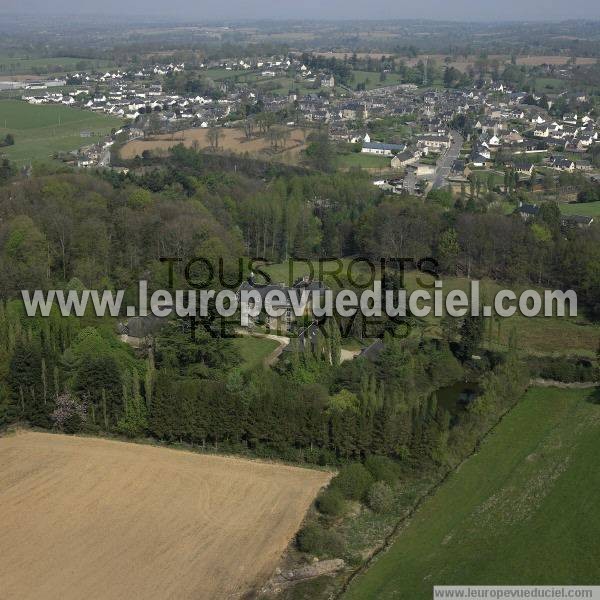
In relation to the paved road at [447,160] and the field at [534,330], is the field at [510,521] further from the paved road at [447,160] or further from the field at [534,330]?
the paved road at [447,160]

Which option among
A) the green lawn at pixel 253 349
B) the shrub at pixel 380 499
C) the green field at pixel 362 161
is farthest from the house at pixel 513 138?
the shrub at pixel 380 499

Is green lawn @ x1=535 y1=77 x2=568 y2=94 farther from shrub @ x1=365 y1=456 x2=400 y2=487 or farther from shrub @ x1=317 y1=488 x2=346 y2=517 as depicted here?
shrub @ x1=317 y1=488 x2=346 y2=517

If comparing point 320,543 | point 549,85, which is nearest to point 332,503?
point 320,543

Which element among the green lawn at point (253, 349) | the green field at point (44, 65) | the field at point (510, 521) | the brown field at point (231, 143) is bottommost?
the field at point (510, 521)

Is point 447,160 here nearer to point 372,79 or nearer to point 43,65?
point 372,79

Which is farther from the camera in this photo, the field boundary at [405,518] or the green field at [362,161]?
the green field at [362,161]
